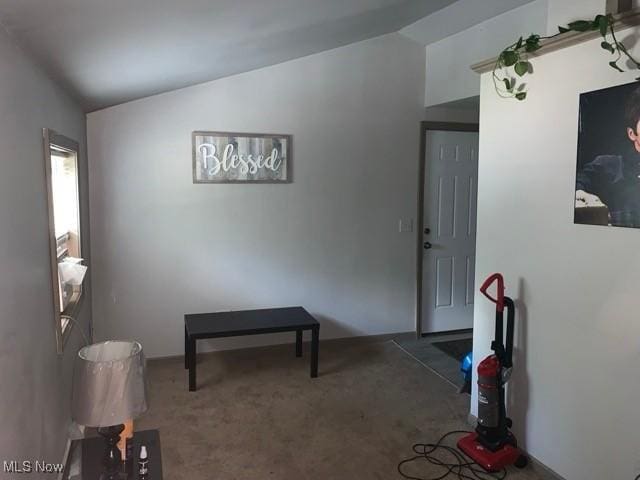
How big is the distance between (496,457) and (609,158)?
1.56 m

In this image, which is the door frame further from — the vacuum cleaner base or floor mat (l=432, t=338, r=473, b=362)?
the vacuum cleaner base

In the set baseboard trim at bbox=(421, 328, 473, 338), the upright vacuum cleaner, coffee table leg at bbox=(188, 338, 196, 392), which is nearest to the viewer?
the upright vacuum cleaner

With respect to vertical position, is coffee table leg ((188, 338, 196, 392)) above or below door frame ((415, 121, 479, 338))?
below

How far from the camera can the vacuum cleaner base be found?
102 inches

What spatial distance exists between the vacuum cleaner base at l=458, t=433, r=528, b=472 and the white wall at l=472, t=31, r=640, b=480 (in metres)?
0.09

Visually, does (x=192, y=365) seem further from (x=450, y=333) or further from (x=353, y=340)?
(x=450, y=333)

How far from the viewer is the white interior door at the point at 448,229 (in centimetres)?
473

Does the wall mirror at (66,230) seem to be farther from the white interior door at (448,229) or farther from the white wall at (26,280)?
the white interior door at (448,229)

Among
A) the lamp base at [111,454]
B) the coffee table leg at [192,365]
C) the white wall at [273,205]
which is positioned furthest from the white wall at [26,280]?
the white wall at [273,205]

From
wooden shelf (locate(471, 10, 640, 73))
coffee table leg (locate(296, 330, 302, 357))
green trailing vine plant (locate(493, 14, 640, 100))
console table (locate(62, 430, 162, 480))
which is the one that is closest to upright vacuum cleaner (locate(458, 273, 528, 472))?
green trailing vine plant (locate(493, 14, 640, 100))

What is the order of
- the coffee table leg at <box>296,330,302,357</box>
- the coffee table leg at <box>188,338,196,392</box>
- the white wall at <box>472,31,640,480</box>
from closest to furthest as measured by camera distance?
the white wall at <box>472,31,640,480</box> → the coffee table leg at <box>188,338,196,392</box> → the coffee table leg at <box>296,330,302,357</box>

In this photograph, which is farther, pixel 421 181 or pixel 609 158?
pixel 421 181

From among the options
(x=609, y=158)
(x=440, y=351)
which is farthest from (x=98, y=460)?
(x=440, y=351)

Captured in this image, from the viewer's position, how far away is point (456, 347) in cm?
458
